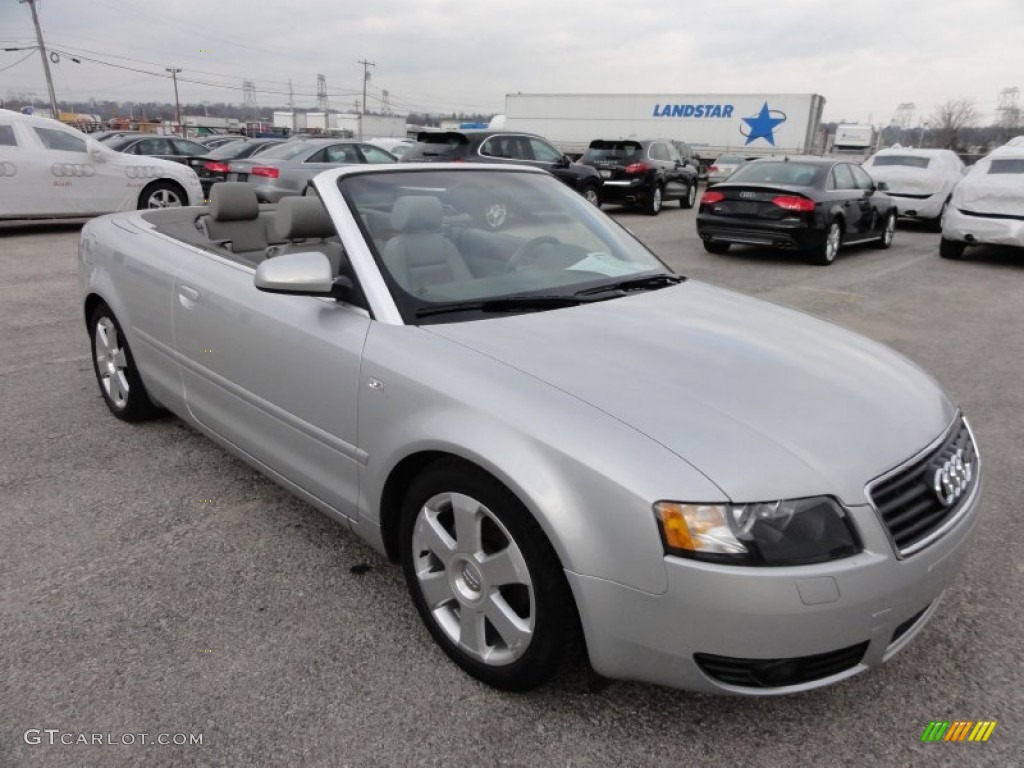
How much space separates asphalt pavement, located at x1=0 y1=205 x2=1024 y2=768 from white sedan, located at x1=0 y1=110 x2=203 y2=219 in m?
8.91

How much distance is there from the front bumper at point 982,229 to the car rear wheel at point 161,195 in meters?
12.3

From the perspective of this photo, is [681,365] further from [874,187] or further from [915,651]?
[874,187]

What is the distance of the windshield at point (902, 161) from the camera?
15445 mm

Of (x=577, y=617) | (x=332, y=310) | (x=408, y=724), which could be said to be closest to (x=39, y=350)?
(x=332, y=310)

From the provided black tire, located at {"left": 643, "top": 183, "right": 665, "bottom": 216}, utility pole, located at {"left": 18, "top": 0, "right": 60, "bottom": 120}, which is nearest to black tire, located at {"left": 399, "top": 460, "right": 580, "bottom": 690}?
black tire, located at {"left": 643, "top": 183, "right": 665, "bottom": 216}

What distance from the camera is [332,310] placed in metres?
2.63

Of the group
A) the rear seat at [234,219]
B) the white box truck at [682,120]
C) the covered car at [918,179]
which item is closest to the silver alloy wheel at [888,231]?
the covered car at [918,179]

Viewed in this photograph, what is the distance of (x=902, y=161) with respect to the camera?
51.5 ft

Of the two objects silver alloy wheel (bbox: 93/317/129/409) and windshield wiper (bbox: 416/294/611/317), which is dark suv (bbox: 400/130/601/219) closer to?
silver alloy wheel (bbox: 93/317/129/409)

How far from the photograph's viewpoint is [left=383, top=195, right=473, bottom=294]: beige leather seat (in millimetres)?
2658

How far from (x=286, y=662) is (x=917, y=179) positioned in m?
16.5

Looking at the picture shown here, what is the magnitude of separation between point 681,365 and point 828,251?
31.8 ft

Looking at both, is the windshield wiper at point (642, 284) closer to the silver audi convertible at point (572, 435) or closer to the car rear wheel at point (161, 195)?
the silver audi convertible at point (572, 435)

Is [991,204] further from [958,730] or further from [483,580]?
[483,580]
